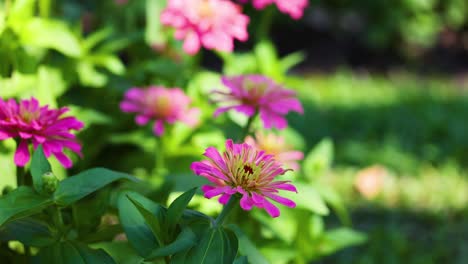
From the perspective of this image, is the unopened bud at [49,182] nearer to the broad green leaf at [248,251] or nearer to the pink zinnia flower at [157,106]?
the broad green leaf at [248,251]

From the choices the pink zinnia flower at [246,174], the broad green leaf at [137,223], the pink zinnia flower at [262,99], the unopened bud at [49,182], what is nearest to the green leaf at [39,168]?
the unopened bud at [49,182]

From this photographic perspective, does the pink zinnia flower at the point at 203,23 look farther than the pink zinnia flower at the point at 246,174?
Yes

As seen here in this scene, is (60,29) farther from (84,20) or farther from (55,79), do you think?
(84,20)

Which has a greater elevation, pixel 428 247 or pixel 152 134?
pixel 152 134

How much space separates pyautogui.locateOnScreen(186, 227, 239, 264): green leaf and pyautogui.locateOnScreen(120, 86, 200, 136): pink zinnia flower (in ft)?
2.11

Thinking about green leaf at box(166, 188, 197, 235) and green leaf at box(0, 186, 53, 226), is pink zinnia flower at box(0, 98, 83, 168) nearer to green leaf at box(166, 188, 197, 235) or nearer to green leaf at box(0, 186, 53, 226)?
green leaf at box(0, 186, 53, 226)

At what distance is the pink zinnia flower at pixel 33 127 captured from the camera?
1.07 meters

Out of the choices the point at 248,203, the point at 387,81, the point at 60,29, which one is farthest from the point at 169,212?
the point at 387,81

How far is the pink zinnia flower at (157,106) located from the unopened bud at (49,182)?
0.59 metres

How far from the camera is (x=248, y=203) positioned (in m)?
0.93

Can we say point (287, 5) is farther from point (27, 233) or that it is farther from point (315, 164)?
point (27, 233)

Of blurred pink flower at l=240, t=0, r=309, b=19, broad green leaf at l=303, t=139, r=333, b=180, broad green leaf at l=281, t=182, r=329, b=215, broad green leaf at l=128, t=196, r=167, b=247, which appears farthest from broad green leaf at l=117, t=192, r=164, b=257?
blurred pink flower at l=240, t=0, r=309, b=19

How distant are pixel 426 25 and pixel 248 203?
5.48m

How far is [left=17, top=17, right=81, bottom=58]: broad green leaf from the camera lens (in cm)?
145
